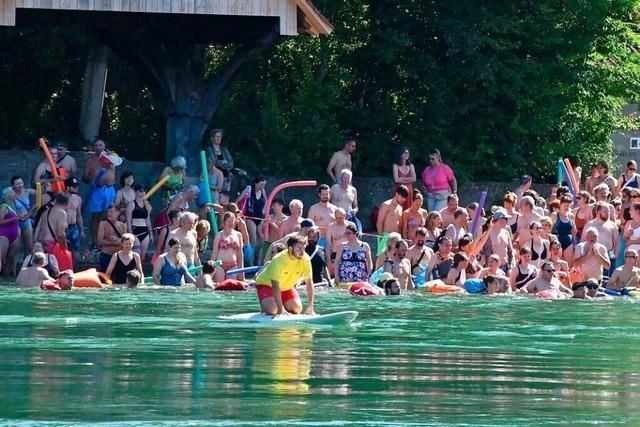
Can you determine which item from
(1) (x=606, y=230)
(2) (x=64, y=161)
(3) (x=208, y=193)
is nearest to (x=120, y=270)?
(2) (x=64, y=161)

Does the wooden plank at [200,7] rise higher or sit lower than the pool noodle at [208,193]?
higher

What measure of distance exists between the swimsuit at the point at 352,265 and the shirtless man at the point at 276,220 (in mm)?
1189

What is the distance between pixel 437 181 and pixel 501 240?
3.41 metres

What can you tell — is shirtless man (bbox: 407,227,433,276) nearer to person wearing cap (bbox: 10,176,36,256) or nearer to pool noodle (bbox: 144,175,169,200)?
pool noodle (bbox: 144,175,169,200)

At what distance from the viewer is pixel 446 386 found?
15641mm

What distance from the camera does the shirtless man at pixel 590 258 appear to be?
26.3 m

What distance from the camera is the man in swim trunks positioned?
21.1 m

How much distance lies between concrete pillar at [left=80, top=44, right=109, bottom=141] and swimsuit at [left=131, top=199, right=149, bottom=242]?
482cm

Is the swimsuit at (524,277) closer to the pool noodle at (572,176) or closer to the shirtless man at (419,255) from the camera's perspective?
the shirtless man at (419,255)

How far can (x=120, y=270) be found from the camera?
1041 inches

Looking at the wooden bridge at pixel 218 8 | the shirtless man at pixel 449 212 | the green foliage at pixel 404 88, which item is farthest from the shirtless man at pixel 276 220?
the green foliage at pixel 404 88

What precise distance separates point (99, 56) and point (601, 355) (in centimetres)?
1573

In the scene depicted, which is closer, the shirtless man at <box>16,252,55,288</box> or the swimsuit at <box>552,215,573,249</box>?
the shirtless man at <box>16,252,55,288</box>

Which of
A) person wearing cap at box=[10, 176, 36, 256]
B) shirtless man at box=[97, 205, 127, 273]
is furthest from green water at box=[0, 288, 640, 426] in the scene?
person wearing cap at box=[10, 176, 36, 256]
